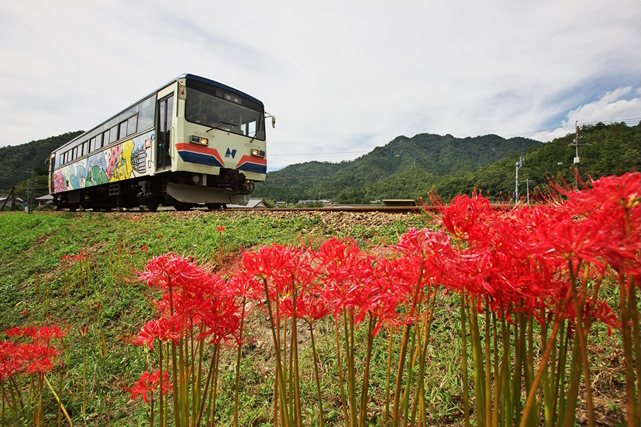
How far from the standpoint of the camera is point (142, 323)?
287 cm

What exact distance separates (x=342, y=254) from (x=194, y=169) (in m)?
8.04

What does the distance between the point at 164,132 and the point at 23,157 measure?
7309 cm

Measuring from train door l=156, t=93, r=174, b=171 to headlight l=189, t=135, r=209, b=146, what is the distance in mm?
720

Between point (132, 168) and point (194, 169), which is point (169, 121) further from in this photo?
point (132, 168)

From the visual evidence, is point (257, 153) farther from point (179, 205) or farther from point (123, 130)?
point (123, 130)

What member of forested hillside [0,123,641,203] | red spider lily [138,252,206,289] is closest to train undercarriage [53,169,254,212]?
red spider lily [138,252,206,289]

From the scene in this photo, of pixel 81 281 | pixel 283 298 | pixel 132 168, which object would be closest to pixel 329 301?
pixel 283 298

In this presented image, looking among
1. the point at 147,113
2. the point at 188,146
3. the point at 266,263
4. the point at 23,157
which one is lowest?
the point at 266,263

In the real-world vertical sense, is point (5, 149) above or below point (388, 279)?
above

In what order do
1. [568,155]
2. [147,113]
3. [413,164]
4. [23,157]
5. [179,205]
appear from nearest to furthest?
[147,113] → [179,205] → [568,155] → [23,157] → [413,164]

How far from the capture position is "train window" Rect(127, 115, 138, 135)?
31.4 ft

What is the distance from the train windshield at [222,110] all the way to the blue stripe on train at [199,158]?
2.76ft

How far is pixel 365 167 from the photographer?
7738 cm

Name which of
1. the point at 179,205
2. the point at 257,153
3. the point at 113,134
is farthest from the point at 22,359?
the point at 113,134
